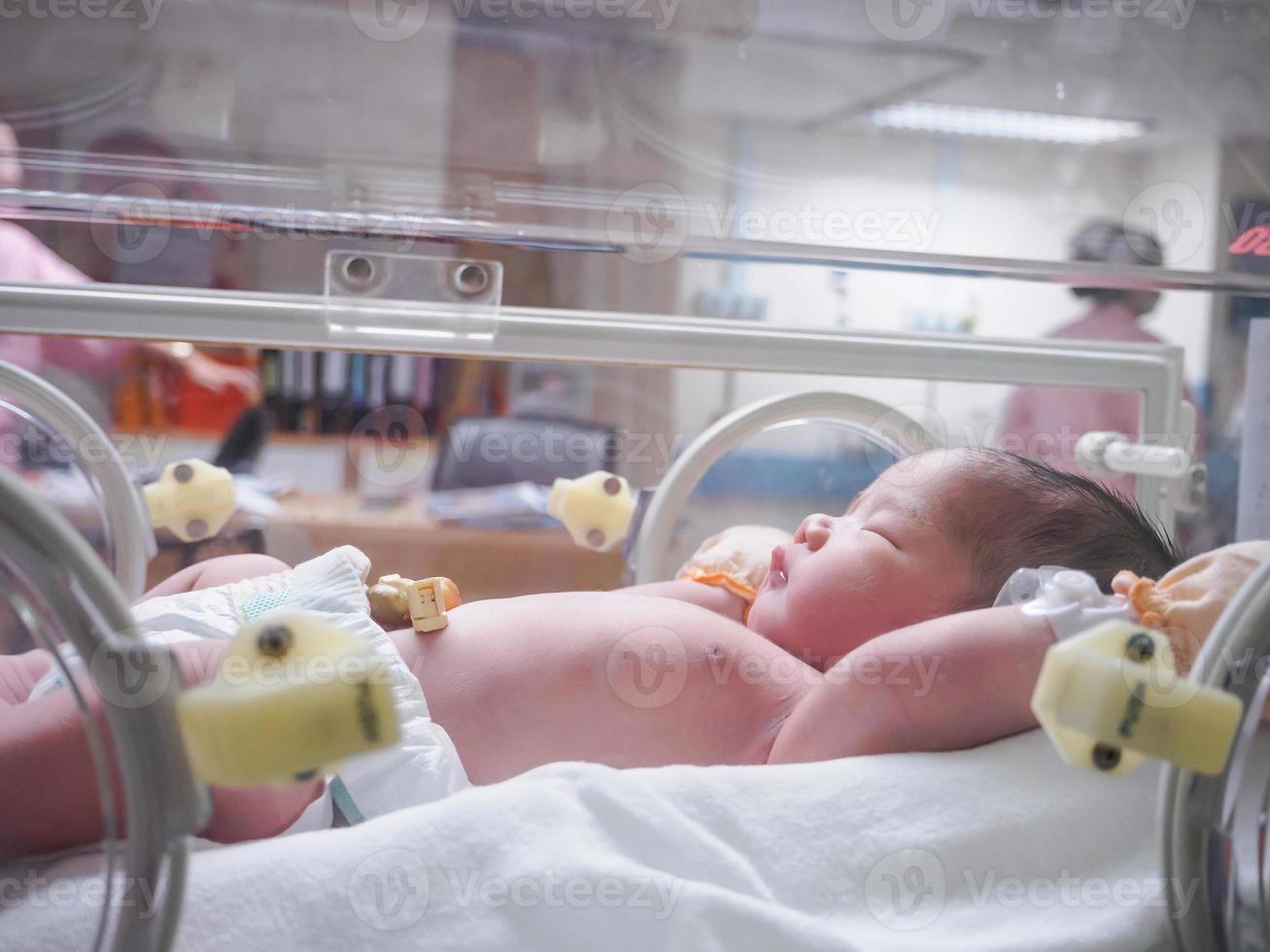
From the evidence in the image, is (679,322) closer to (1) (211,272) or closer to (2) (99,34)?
(1) (211,272)

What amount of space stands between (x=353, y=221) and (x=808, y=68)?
73cm

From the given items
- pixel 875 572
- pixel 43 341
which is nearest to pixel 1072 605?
pixel 875 572

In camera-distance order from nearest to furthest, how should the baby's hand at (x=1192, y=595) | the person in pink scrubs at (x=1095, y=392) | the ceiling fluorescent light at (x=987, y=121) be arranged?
the baby's hand at (x=1192, y=595), the person in pink scrubs at (x=1095, y=392), the ceiling fluorescent light at (x=987, y=121)

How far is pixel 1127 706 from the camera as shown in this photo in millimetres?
380

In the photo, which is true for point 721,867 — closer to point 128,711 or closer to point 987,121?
point 128,711

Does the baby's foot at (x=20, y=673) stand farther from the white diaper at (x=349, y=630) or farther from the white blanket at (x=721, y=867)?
the white blanket at (x=721, y=867)

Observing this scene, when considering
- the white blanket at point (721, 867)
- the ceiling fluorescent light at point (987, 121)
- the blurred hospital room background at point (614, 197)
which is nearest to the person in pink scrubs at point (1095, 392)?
the blurred hospital room background at point (614, 197)

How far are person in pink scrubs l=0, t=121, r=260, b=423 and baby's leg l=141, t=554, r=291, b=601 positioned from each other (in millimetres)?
202

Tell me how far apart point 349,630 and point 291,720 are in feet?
0.80

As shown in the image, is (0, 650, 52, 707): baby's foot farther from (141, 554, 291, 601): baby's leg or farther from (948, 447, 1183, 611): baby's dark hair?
(948, 447, 1183, 611): baby's dark hair

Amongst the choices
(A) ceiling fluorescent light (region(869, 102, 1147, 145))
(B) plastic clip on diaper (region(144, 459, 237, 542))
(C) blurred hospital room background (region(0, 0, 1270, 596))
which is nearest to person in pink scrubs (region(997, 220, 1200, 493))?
(C) blurred hospital room background (region(0, 0, 1270, 596))

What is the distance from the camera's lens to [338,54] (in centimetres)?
120

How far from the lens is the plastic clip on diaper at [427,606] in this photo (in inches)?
27.5

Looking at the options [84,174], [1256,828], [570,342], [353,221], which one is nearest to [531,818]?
[1256,828]
